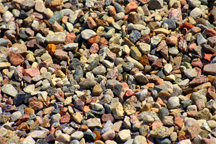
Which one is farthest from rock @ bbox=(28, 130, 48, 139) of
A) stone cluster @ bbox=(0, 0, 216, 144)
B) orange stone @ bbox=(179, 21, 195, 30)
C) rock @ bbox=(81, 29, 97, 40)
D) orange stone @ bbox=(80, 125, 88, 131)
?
orange stone @ bbox=(179, 21, 195, 30)

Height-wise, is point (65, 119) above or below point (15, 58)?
below

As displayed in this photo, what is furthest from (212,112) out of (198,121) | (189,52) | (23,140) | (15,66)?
(15,66)

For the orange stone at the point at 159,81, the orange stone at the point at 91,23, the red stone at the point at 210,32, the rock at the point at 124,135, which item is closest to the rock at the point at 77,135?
the rock at the point at 124,135

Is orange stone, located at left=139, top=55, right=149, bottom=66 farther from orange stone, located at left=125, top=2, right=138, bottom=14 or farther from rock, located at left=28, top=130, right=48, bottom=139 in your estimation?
rock, located at left=28, top=130, right=48, bottom=139

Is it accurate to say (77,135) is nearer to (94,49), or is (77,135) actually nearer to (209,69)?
(94,49)

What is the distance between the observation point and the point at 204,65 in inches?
85.6

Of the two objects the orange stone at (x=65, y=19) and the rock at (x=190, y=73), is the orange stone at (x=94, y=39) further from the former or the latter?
the rock at (x=190, y=73)

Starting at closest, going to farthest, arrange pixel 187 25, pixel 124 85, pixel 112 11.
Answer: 1. pixel 124 85
2. pixel 187 25
3. pixel 112 11

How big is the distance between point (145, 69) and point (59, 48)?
0.99 metres

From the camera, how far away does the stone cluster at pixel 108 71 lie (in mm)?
1722

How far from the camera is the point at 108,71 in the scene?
7.13ft

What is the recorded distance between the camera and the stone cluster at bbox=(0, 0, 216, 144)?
1.72 m

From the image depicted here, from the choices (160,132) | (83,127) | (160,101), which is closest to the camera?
(160,132)

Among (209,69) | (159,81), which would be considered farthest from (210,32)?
(159,81)
